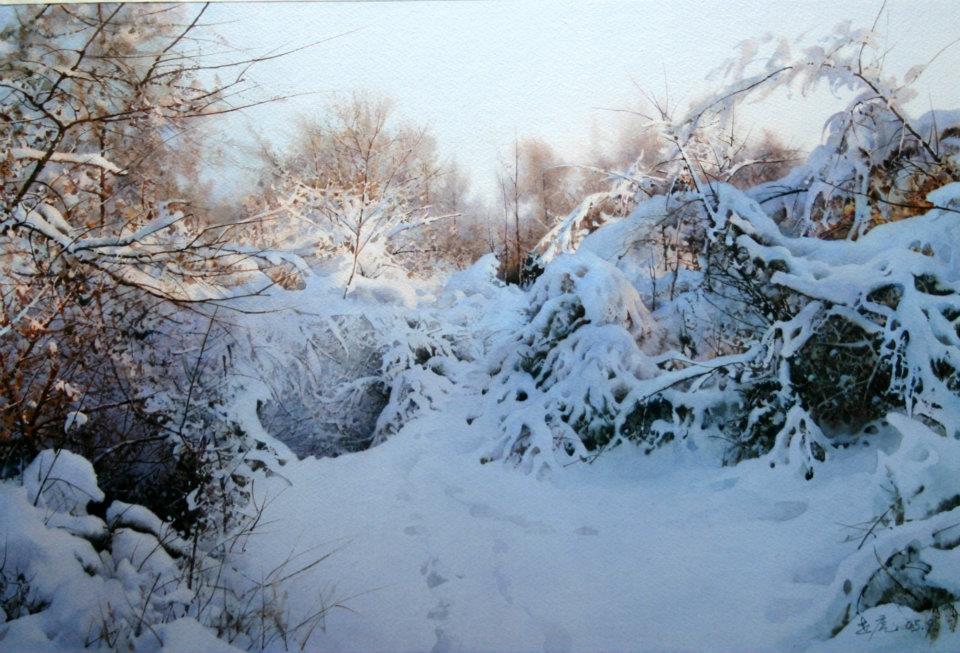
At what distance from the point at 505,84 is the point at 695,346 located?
154 cm

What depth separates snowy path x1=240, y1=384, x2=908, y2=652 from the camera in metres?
1.75

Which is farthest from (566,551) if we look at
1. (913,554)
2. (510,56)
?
(510,56)

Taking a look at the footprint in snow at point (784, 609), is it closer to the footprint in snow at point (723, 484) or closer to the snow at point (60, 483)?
the footprint in snow at point (723, 484)

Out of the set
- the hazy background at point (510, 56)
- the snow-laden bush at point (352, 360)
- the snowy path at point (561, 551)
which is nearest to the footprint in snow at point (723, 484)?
the snowy path at point (561, 551)

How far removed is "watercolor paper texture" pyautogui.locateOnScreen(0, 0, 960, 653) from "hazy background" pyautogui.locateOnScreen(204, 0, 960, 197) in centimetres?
1

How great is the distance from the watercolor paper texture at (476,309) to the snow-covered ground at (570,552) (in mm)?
12

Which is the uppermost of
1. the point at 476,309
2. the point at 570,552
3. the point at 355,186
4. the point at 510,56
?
the point at 510,56

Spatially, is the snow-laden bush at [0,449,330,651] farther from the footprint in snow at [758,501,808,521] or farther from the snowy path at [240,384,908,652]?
the footprint in snow at [758,501,808,521]

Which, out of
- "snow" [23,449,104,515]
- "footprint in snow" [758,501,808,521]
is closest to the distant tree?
"snow" [23,449,104,515]

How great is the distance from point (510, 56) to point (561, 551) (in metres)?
2.07

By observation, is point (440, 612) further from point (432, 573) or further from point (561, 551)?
point (561, 551)

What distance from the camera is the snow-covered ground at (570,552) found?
173 centimetres

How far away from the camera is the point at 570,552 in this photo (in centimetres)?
201

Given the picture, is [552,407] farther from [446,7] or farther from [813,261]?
[446,7]
